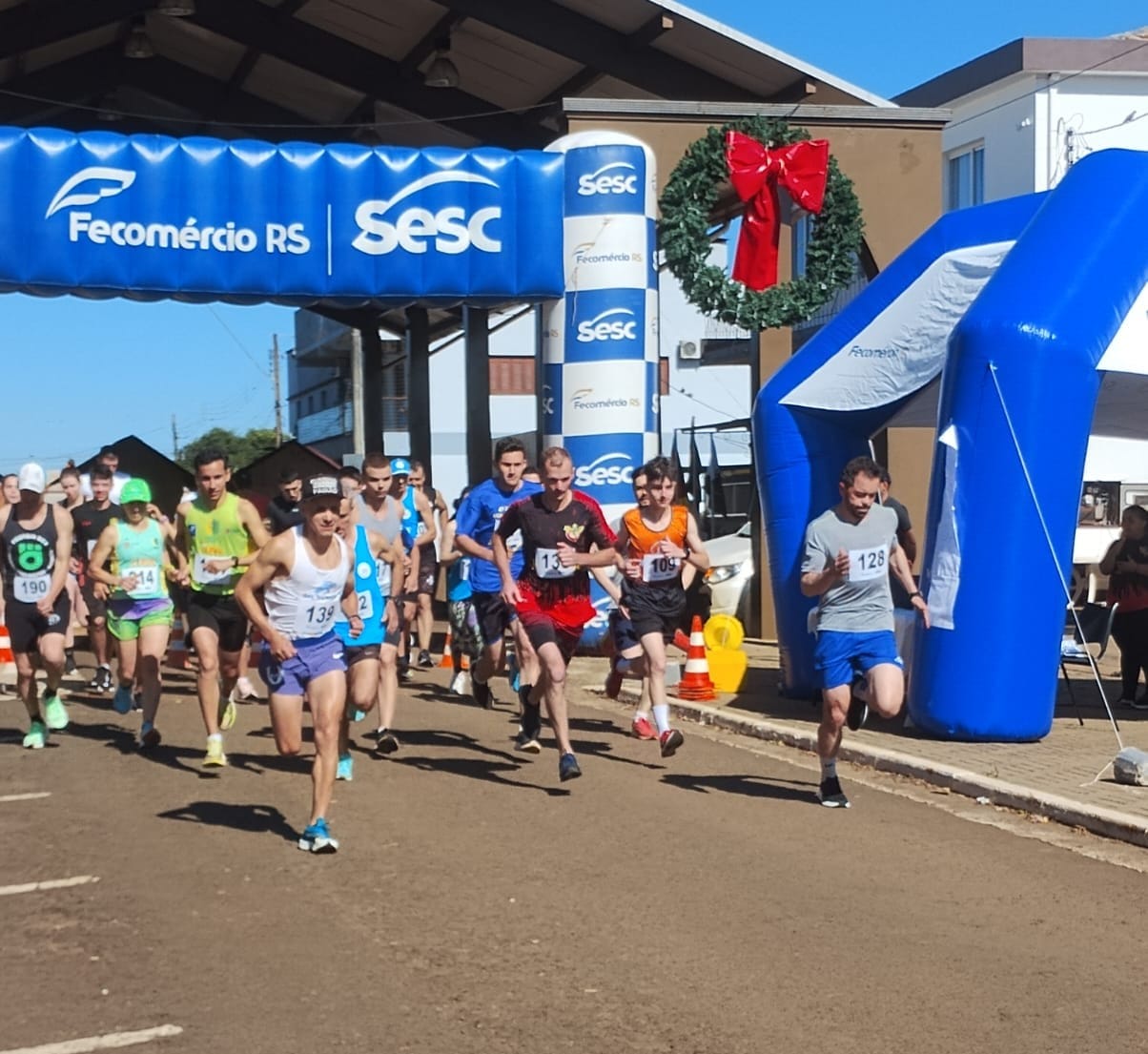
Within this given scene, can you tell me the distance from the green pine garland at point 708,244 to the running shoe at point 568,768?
938 cm

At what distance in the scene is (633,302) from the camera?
722 inches

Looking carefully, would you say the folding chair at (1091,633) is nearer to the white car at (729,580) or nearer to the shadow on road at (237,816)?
the shadow on road at (237,816)

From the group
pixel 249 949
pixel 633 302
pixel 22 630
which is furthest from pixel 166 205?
pixel 249 949

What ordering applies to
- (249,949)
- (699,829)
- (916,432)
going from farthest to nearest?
1. (916,432)
2. (699,829)
3. (249,949)

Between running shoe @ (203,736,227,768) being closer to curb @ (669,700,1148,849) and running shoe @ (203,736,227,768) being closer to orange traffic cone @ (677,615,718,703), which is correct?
curb @ (669,700,1148,849)

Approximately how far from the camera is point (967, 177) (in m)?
45.7

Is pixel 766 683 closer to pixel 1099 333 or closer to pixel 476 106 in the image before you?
pixel 1099 333

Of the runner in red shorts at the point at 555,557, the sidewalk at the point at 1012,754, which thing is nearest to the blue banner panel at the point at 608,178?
the sidewalk at the point at 1012,754

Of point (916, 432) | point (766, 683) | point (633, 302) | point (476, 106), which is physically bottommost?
point (766, 683)

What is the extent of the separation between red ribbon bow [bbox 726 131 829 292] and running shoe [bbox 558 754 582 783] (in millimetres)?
9974

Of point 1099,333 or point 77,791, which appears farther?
point 1099,333

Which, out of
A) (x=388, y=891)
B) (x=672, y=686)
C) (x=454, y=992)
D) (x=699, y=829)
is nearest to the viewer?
(x=454, y=992)

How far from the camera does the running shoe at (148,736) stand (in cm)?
1163

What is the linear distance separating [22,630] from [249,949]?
6.14 metres
